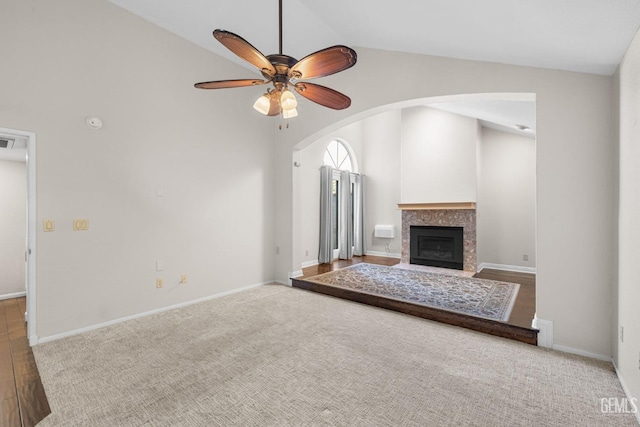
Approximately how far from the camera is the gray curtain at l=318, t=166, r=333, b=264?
20.5 ft

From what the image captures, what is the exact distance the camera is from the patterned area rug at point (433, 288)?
3451 millimetres

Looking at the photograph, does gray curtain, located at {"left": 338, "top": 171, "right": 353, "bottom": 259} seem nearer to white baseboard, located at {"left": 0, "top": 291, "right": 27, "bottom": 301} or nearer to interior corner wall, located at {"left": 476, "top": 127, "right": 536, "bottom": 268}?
interior corner wall, located at {"left": 476, "top": 127, "right": 536, "bottom": 268}

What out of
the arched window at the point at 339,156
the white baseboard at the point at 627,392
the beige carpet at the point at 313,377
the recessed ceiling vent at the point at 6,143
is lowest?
the beige carpet at the point at 313,377

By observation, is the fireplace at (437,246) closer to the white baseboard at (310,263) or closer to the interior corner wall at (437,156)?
the interior corner wall at (437,156)

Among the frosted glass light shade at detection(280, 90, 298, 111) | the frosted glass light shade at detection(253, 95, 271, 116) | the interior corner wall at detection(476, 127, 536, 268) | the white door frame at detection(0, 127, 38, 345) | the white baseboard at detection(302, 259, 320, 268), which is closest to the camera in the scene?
the frosted glass light shade at detection(280, 90, 298, 111)

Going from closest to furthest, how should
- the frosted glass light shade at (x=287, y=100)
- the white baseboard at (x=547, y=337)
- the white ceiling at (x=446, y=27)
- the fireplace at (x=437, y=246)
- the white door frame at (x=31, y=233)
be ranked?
1. the white ceiling at (x=446, y=27)
2. the frosted glass light shade at (x=287, y=100)
3. the white baseboard at (x=547, y=337)
4. the white door frame at (x=31, y=233)
5. the fireplace at (x=437, y=246)

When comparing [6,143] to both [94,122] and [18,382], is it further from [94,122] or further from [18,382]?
[18,382]

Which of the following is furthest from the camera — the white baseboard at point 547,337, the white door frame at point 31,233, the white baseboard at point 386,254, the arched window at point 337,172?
the white baseboard at point 386,254

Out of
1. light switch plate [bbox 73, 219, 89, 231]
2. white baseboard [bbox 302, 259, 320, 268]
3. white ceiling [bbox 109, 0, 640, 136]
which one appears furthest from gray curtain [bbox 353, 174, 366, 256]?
light switch plate [bbox 73, 219, 89, 231]

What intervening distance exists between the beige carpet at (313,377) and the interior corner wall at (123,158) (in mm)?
639

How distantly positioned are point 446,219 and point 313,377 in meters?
4.73

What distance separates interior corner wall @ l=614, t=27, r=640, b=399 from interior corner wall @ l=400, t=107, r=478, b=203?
3.34 meters

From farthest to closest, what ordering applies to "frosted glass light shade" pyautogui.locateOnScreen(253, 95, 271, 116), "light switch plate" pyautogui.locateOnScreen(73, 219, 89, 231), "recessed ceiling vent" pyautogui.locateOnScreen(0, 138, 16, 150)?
"recessed ceiling vent" pyautogui.locateOnScreen(0, 138, 16, 150) < "light switch plate" pyautogui.locateOnScreen(73, 219, 89, 231) < "frosted glass light shade" pyautogui.locateOnScreen(253, 95, 271, 116)

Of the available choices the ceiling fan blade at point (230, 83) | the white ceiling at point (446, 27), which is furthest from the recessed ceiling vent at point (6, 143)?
the ceiling fan blade at point (230, 83)
